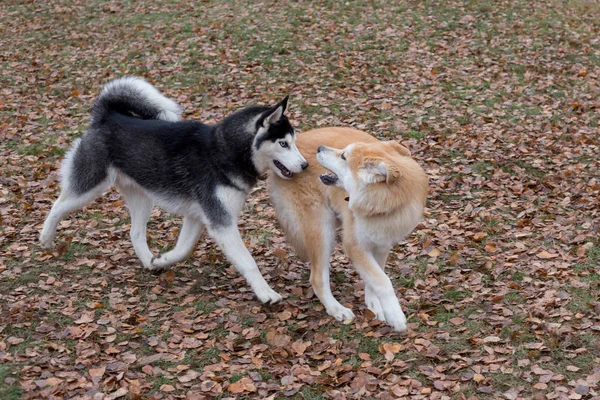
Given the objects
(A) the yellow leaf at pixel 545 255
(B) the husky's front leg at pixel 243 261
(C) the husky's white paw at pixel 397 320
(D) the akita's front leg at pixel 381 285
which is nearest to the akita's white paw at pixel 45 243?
(B) the husky's front leg at pixel 243 261

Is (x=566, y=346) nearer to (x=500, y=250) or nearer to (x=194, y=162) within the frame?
(x=500, y=250)

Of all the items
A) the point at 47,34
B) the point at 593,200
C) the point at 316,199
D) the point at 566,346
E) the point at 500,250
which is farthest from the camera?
the point at 47,34

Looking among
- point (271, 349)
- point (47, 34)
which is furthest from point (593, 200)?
point (47, 34)

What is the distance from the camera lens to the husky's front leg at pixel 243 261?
5.35 m

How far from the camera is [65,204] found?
6.07 m

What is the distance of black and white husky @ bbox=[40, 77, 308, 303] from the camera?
17.6 ft

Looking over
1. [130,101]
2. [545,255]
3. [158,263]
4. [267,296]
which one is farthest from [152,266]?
[545,255]

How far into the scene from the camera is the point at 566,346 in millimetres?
4578

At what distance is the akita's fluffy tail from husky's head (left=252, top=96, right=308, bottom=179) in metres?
1.22

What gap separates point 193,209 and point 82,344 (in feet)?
4.85

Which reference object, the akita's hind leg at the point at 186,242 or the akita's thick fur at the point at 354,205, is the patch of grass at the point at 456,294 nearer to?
the akita's thick fur at the point at 354,205

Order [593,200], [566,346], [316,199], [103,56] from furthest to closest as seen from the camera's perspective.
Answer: [103,56], [593,200], [316,199], [566,346]

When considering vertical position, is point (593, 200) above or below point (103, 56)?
above

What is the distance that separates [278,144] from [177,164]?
0.96 metres
